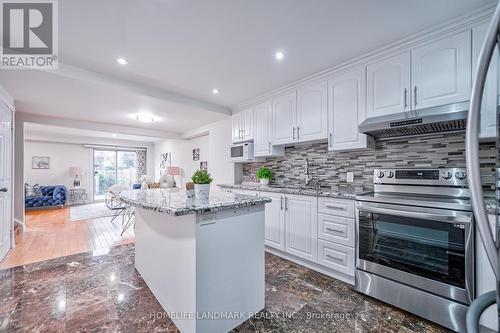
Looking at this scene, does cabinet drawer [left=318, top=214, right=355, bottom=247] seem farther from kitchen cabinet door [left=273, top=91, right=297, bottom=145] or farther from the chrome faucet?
kitchen cabinet door [left=273, top=91, right=297, bottom=145]

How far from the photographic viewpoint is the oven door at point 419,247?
63.8 inches

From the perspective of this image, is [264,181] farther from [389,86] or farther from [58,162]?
[58,162]

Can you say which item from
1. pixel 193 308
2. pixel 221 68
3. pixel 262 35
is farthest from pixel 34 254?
pixel 262 35

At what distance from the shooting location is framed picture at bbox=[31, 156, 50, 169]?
23.2ft

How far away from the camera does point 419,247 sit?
182cm

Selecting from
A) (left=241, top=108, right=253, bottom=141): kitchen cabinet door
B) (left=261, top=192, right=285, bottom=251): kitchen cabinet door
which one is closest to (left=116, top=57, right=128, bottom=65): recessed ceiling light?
(left=241, top=108, right=253, bottom=141): kitchen cabinet door

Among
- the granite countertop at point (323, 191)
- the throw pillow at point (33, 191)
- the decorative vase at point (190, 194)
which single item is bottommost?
the throw pillow at point (33, 191)

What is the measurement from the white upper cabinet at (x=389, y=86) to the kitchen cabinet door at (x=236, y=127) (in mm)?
2254

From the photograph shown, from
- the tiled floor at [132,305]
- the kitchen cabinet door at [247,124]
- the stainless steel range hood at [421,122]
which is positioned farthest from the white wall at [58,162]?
the stainless steel range hood at [421,122]

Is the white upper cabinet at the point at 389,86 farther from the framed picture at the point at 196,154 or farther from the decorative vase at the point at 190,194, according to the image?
the framed picture at the point at 196,154

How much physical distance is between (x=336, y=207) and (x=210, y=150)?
130 inches

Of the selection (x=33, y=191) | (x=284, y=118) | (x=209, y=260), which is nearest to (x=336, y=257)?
(x=209, y=260)

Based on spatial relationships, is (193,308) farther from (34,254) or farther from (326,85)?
(34,254)

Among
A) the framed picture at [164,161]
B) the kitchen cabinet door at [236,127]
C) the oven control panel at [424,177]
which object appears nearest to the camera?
the oven control panel at [424,177]
